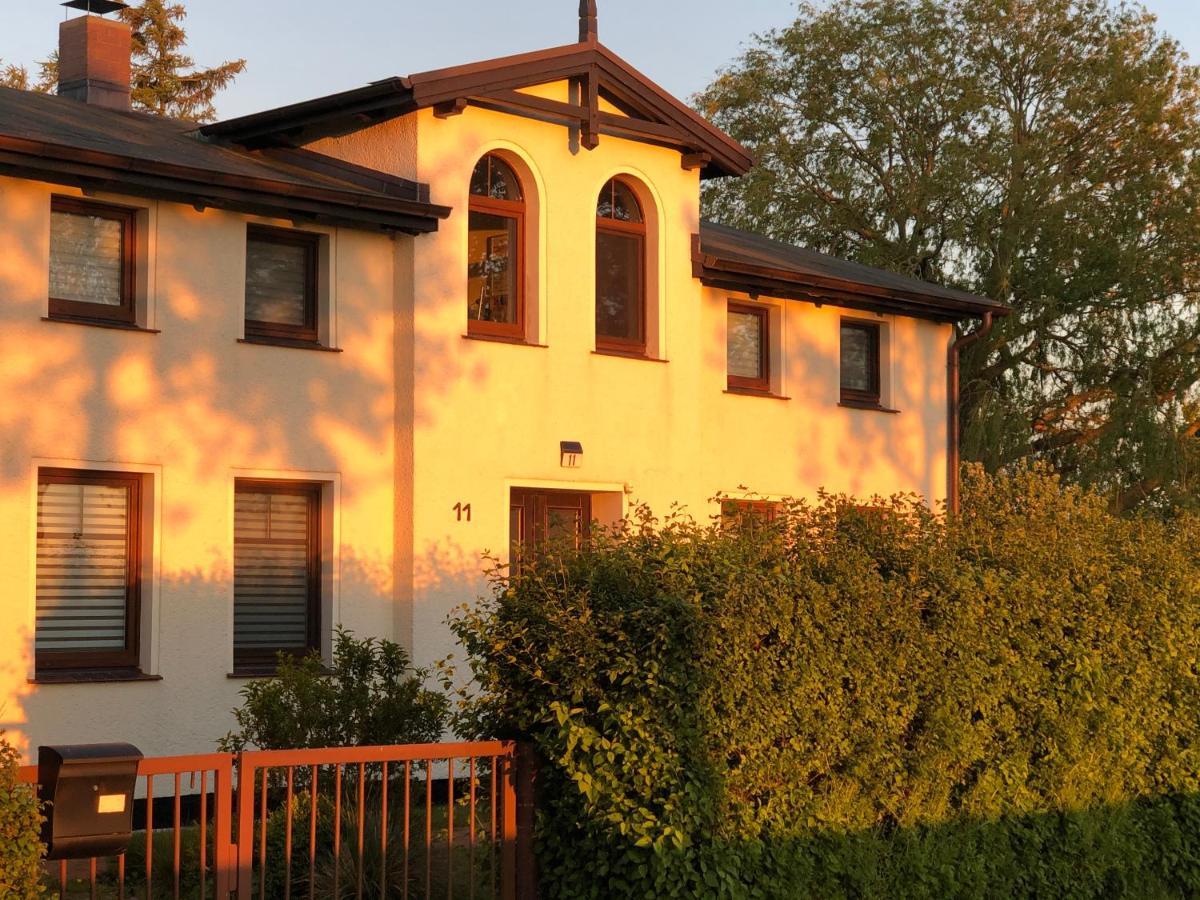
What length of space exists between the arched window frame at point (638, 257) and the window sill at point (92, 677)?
5.72 m

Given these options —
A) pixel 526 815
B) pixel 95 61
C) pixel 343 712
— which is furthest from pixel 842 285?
pixel 526 815

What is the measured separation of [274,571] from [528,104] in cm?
503

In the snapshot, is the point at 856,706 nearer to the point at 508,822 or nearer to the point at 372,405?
the point at 508,822

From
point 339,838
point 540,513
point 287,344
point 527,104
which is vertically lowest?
point 339,838

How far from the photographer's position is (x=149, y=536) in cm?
1401

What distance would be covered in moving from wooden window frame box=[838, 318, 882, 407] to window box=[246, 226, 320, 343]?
299 inches

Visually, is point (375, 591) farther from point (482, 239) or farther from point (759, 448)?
point (759, 448)

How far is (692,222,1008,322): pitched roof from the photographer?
59.8ft

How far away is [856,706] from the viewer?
28.7 feet

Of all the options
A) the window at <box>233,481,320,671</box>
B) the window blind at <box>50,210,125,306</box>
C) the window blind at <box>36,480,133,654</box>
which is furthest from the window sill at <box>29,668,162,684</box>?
the window blind at <box>50,210,125,306</box>

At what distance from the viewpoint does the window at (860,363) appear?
20.5 metres

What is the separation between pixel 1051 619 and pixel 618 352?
25.6ft

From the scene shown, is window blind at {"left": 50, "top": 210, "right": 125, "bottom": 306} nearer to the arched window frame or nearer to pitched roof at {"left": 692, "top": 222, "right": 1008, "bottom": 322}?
the arched window frame

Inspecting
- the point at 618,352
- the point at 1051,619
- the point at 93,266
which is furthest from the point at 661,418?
the point at 1051,619
